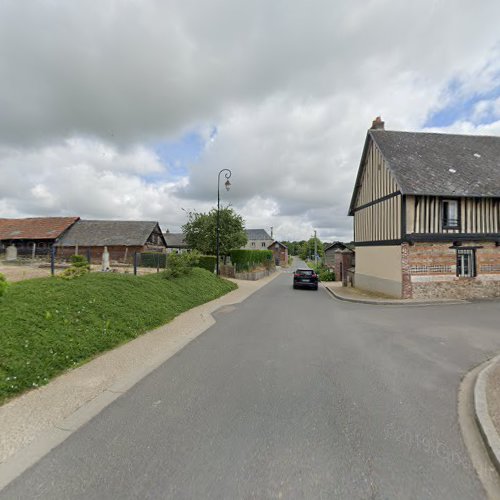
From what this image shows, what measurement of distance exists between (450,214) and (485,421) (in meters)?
13.1

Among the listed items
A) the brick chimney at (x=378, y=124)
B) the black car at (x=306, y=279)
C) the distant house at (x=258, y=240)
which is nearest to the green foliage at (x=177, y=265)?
the black car at (x=306, y=279)

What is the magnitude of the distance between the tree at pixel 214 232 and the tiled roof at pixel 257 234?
140 ft

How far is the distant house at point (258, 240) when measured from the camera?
73438mm

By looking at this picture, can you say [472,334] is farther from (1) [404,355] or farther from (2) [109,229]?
(2) [109,229]

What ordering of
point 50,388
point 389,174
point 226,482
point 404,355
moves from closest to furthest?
point 226,482, point 50,388, point 404,355, point 389,174

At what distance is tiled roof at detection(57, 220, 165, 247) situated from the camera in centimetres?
3164

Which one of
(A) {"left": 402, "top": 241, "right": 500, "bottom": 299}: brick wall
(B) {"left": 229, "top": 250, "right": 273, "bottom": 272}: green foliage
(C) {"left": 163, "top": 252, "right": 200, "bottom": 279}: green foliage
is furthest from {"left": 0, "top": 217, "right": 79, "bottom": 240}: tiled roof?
(A) {"left": 402, "top": 241, "right": 500, "bottom": 299}: brick wall

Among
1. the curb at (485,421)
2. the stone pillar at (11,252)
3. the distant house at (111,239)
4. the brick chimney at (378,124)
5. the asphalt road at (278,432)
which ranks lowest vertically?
the asphalt road at (278,432)

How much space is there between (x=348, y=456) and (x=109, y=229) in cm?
3612

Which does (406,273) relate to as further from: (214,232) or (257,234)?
(257,234)

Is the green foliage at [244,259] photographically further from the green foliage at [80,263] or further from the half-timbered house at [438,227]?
the green foliage at [80,263]

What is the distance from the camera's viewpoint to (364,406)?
3617 mm

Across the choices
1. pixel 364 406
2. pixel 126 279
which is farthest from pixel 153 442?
pixel 126 279

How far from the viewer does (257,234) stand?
251ft
